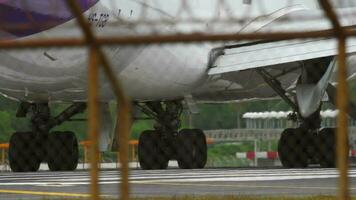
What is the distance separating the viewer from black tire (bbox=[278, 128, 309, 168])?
19.9m

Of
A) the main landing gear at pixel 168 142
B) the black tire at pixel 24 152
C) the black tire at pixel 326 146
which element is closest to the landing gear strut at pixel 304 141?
the black tire at pixel 326 146

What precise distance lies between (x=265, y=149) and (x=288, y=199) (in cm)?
2381

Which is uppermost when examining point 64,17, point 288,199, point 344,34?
point 64,17

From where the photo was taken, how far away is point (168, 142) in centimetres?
2106

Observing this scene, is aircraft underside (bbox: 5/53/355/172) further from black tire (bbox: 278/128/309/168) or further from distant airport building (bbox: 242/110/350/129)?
distant airport building (bbox: 242/110/350/129)

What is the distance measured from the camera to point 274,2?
1995 cm

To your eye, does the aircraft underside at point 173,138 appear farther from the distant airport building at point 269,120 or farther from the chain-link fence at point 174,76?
the distant airport building at point 269,120

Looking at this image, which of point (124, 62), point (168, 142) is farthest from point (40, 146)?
point (124, 62)

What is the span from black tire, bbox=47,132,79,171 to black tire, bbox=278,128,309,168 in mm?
3806

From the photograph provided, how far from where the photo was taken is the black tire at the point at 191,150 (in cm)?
2088

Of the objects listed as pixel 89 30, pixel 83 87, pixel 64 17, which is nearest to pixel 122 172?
pixel 89 30

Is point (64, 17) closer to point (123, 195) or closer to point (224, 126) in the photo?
point (123, 195)

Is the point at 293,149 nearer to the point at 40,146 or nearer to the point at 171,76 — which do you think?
the point at 171,76

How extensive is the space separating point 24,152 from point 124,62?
3536 mm
